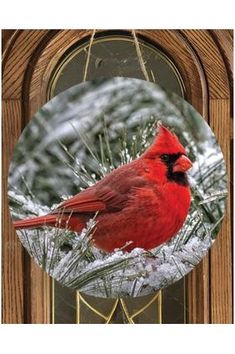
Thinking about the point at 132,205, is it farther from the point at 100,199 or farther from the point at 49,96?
the point at 49,96

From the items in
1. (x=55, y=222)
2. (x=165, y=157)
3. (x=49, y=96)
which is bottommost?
(x=55, y=222)

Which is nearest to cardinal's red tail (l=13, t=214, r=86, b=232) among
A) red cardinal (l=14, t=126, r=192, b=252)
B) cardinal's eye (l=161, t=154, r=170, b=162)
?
red cardinal (l=14, t=126, r=192, b=252)

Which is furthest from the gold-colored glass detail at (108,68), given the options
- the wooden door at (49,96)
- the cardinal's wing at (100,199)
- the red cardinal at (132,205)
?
the cardinal's wing at (100,199)

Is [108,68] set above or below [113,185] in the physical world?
above

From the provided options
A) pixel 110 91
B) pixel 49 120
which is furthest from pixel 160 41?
pixel 49 120

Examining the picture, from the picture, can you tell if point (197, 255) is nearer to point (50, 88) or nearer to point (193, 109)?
point (193, 109)

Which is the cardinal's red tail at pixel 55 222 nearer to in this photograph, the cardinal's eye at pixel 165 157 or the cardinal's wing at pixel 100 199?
the cardinal's wing at pixel 100 199

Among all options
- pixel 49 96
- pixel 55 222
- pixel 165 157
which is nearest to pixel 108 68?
pixel 49 96
